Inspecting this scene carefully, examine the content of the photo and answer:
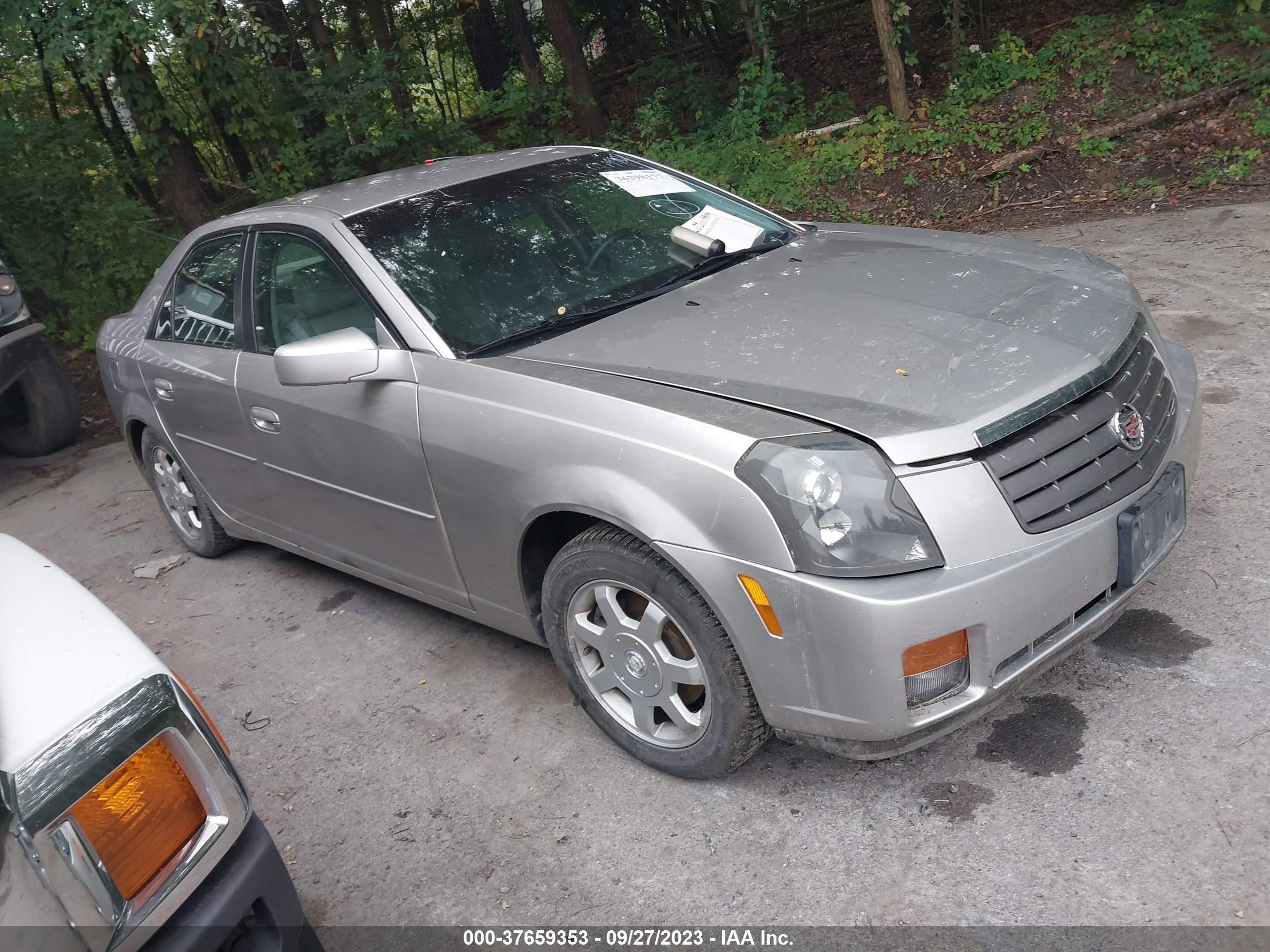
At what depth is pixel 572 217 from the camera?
3.73 meters

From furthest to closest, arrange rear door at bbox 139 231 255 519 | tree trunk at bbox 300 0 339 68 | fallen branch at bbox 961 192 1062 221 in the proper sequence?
tree trunk at bbox 300 0 339 68
fallen branch at bbox 961 192 1062 221
rear door at bbox 139 231 255 519

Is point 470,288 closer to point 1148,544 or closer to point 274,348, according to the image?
point 274,348

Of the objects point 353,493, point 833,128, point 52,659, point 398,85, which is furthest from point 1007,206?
point 52,659

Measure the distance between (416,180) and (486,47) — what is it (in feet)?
38.3

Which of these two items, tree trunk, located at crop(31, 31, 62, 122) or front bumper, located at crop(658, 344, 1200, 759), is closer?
front bumper, located at crop(658, 344, 1200, 759)

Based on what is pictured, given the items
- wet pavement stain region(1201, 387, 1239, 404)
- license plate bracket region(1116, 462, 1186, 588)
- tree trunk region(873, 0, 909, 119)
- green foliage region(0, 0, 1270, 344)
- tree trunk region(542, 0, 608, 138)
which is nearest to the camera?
license plate bracket region(1116, 462, 1186, 588)

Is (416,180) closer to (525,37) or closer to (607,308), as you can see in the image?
(607,308)

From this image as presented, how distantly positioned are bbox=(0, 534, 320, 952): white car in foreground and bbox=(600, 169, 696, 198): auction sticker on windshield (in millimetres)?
2513

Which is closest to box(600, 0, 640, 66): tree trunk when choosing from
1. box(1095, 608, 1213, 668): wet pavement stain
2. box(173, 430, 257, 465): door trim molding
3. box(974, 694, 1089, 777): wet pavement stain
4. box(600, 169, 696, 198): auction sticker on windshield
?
box(600, 169, 696, 198): auction sticker on windshield

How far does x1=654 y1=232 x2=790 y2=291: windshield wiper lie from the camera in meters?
3.55

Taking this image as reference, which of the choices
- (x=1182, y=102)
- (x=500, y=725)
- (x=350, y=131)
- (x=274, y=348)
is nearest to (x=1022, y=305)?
(x=500, y=725)

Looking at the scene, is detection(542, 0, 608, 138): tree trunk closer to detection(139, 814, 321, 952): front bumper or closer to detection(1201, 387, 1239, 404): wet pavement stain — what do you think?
detection(1201, 387, 1239, 404): wet pavement stain

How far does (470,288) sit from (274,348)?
0.94 metres

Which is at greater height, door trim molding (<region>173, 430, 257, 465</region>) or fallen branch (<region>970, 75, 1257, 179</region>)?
door trim molding (<region>173, 430, 257, 465</region>)
